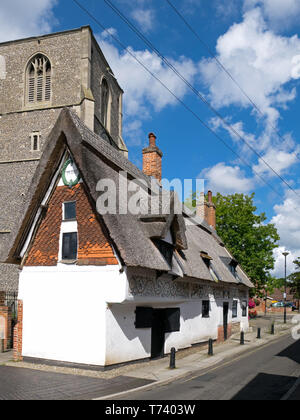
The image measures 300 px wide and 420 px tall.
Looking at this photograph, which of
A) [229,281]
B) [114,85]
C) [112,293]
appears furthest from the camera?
[114,85]

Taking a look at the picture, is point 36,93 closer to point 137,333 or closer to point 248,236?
point 248,236

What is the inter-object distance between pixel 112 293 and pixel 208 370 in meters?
5.16

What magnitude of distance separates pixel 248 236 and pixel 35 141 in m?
23.0

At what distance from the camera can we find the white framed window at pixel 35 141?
3722 centimetres

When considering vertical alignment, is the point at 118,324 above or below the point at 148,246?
below

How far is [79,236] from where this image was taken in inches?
563

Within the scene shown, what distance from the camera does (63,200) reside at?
15023 millimetres

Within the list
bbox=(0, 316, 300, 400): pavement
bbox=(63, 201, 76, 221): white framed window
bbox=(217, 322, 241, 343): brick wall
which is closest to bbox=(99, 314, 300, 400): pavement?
bbox=(0, 316, 300, 400): pavement

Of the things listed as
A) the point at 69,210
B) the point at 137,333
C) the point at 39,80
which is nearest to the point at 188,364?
the point at 137,333

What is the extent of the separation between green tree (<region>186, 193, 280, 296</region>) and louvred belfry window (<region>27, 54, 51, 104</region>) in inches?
842

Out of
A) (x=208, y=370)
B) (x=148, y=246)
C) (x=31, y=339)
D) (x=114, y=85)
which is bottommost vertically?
(x=208, y=370)

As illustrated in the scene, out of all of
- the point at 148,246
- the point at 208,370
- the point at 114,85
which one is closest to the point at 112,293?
the point at 148,246

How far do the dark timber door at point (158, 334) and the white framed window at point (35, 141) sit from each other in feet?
82.1
